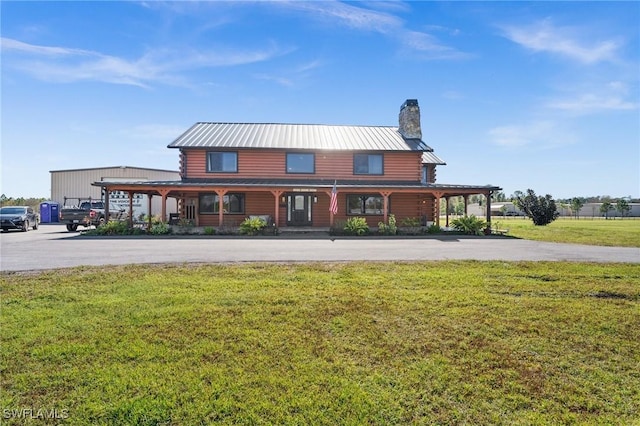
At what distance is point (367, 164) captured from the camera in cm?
2245

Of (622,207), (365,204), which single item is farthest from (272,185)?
(622,207)

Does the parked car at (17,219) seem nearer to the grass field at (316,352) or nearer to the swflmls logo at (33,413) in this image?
the grass field at (316,352)

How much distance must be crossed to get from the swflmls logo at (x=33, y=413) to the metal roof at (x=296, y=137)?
63.6ft

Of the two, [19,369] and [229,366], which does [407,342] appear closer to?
[229,366]

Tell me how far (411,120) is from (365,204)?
734 centimetres

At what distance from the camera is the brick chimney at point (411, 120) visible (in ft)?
80.2

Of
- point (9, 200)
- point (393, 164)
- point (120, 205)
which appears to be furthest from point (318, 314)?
point (9, 200)

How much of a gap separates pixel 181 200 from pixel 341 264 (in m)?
16.0

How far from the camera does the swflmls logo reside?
2945 millimetres

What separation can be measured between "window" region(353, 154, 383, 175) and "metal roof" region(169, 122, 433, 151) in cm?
61

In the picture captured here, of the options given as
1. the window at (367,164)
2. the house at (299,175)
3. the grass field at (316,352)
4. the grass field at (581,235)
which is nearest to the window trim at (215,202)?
the house at (299,175)

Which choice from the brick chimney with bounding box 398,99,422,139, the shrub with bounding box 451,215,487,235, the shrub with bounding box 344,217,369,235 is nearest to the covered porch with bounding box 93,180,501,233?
the shrub with bounding box 451,215,487,235

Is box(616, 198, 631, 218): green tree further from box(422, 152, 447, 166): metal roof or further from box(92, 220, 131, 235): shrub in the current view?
box(92, 220, 131, 235): shrub

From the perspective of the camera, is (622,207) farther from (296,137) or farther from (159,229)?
(159,229)
